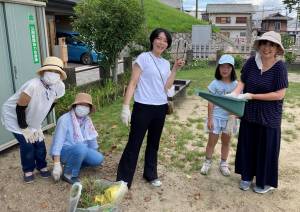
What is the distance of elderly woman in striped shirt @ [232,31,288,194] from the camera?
3393mm

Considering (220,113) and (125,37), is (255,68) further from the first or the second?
(125,37)

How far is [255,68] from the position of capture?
11.6ft

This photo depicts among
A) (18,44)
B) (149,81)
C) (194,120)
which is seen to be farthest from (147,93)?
(194,120)

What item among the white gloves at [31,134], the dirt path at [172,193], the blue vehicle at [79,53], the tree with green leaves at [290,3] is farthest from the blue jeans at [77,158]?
the tree with green leaves at [290,3]

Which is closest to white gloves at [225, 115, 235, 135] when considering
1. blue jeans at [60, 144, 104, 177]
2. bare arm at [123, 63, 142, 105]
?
bare arm at [123, 63, 142, 105]

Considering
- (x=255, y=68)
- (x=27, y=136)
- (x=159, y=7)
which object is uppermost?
(x=159, y=7)

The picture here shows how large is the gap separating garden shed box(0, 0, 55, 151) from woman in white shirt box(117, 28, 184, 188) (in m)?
2.02

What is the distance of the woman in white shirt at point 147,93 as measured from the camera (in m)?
3.46

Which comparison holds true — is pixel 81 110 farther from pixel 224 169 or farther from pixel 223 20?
pixel 223 20

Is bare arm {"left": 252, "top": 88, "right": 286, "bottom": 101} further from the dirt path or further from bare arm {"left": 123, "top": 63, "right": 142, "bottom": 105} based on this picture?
bare arm {"left": 123, "top": 63, "right": 142, "bottom": 105}

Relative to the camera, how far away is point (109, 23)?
27.8 ft

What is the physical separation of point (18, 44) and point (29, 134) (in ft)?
5.65

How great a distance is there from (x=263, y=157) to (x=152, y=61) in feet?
5.21

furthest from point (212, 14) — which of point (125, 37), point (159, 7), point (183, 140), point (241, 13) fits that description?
point (183, 140)
